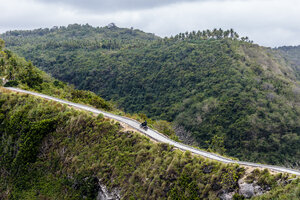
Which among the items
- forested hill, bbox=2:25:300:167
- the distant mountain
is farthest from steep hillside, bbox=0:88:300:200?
forested hill, bbox=2:25:300:167

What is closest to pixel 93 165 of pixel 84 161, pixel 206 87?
pixel 84 161

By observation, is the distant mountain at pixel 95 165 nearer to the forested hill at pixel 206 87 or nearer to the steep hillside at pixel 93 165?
the steep hillside at pixel 93 165

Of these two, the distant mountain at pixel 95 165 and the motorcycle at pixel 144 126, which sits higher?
the motorcycle at pixel 144 126

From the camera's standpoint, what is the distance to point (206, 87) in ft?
252

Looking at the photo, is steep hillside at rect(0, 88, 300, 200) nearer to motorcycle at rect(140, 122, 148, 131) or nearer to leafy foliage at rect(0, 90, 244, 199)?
leafy foliage at rect(0, 90, 244, 199)

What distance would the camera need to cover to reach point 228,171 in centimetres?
2091

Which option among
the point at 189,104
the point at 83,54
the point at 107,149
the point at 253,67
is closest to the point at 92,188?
the point at 107,149

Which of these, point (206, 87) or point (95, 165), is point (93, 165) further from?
point (206, 87)

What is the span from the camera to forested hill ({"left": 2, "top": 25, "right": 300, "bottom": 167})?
2344 inches

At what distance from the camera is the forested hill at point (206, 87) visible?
195 feet

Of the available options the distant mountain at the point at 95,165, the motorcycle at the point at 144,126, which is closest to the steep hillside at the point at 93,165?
the distant mountain at the point at 95,165

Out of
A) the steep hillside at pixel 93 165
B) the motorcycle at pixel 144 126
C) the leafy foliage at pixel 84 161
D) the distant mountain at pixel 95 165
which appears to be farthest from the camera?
the motorcycle at pixel 144 126

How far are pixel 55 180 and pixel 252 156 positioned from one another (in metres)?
43.9

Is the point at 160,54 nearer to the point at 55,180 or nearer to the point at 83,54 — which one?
the point at 83,54
